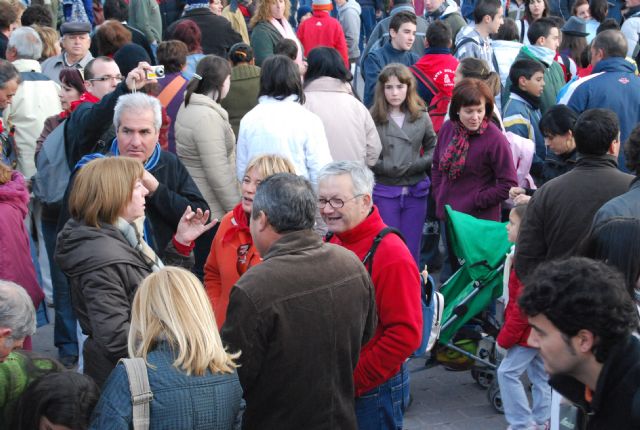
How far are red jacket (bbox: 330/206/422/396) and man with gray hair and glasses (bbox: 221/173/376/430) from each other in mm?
285

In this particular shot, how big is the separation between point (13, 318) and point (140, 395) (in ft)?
3.14

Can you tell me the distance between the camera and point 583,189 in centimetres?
489

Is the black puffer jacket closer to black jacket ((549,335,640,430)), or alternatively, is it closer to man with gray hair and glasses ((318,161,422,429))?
man with gray hair and glasses ((318,161,422,429))

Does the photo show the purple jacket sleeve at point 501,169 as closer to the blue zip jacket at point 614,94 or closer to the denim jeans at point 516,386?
the blue zip jacket at point 614,94

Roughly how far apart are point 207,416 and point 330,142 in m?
4.11

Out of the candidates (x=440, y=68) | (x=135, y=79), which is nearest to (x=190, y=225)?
(x=135, y=79)

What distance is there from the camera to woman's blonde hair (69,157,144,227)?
4059 millimetres

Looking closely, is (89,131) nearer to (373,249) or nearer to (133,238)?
(133,238)

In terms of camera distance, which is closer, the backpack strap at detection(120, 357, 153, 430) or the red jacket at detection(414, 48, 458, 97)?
the backpack strap at detection(120, 357, 153, 430)

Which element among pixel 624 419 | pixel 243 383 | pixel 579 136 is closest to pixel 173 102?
pixel 579 136

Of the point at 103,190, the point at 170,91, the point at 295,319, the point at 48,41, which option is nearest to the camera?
the point at 295,319

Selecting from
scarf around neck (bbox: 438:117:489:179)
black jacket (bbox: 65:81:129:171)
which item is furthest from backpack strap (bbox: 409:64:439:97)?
black jacket (bbox: 65:81:129:171)

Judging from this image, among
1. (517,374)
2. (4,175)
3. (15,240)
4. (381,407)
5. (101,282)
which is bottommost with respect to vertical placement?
(517,374)

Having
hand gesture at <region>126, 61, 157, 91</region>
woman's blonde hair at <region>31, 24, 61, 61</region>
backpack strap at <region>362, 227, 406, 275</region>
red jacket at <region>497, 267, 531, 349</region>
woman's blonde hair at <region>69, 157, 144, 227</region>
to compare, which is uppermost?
hand gesture at <region>126, 61, 157, 91</region>
